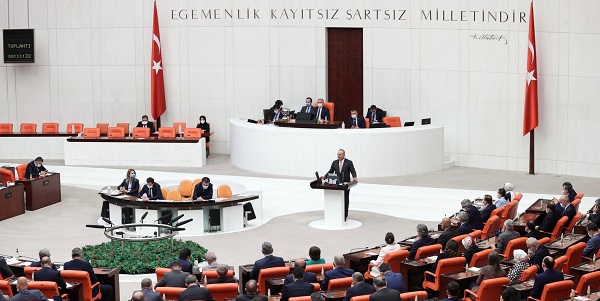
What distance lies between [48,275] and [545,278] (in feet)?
22.5

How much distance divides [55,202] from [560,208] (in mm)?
12223

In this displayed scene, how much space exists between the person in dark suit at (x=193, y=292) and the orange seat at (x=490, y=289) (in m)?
3.56

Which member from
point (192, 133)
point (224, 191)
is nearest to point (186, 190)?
point (224, 191)

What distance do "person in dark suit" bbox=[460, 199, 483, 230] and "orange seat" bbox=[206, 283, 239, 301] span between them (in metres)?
6.09

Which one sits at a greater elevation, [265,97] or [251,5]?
[251,5]

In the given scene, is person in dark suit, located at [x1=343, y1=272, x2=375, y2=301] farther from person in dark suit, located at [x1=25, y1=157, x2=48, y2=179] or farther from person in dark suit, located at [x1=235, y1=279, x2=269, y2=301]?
person in dark suit, located at [x1=25, y1=157, x2=48, y2=179]

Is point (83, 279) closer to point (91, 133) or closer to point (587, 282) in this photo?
point (587, 282)

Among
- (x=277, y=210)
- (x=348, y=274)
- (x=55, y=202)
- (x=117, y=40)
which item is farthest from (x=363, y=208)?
(x=117, y=40)

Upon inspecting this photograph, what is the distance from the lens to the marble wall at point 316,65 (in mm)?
26078

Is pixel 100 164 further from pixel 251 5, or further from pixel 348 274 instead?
pixel 348 274

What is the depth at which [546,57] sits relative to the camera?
26.1 m

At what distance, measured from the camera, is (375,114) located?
92.0 feet

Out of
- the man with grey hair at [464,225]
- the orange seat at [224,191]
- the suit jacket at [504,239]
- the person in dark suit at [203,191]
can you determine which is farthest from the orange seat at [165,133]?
the suit jacket at [504,239]

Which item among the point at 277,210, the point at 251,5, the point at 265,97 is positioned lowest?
the point at 277,210
